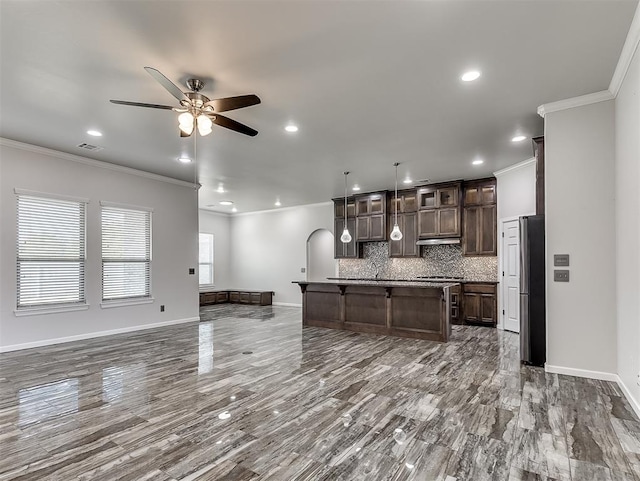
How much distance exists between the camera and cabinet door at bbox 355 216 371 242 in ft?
28.0

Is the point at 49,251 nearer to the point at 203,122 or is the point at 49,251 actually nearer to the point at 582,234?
the point at 203,122

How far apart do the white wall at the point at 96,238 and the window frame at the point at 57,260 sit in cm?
5

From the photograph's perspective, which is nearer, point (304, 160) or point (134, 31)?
point (134, 31)

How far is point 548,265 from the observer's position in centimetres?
387

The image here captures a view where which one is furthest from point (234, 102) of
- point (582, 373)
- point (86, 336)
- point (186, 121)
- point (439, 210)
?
point (439, 210)

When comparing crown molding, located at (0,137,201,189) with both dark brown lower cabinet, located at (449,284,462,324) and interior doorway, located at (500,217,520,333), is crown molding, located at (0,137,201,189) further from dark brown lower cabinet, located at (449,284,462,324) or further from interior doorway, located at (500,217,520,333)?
interior doorway, located at (500,217,520,333)

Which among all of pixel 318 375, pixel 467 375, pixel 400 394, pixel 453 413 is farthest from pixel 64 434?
pixel 467 375

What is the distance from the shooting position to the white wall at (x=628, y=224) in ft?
9.27

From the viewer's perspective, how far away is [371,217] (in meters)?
8.49

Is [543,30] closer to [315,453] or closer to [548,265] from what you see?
[548,265]

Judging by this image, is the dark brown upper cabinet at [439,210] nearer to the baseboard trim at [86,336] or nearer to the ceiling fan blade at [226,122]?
the ceiling fan blade at [226,122]

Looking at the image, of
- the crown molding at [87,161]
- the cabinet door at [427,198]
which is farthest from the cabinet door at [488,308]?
the crown molding at [87,161]

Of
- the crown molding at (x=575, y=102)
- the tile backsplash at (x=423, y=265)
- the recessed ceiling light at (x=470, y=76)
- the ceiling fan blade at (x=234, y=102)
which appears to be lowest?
the tile backsplash at (x=423, y=265)

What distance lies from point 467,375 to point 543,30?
128 inches
